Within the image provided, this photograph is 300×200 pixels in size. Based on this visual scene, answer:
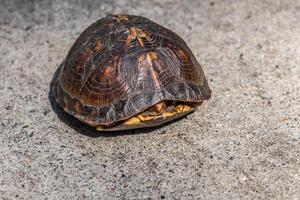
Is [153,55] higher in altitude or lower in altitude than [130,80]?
higher

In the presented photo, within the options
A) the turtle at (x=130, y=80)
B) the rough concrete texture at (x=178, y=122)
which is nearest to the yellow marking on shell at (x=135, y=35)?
the turtle at (x=130, y=80)

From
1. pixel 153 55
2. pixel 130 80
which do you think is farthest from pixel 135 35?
pixel 130 80

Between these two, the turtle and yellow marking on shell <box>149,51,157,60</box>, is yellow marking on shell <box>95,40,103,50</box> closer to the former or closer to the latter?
the turtle

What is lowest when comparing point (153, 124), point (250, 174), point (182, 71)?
point (250, 174)

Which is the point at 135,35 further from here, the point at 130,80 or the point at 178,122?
the point at 178,122

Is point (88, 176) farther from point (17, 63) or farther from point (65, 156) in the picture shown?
point (17, 63)

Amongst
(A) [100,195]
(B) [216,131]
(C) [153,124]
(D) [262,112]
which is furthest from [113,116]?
(D) [262,112]

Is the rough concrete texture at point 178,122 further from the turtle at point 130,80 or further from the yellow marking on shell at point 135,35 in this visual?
the yellow marking on shell at point 135,35
